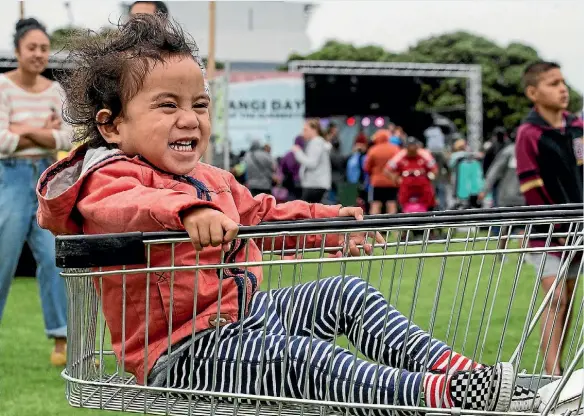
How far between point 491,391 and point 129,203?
1.10 metres

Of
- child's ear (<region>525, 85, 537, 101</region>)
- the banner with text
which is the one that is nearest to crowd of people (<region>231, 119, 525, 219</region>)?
the banner with text

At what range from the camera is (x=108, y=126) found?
3.33 m

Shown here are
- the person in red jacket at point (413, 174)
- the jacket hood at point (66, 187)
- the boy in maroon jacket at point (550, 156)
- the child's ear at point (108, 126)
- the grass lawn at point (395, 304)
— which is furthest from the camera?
the person in red jacket at point (413, 174)

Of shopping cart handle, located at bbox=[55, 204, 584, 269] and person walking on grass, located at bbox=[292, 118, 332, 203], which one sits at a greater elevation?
shopping cart handle, located at bbox=[55, 204, 584, 269]

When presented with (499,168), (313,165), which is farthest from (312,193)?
(499,168)

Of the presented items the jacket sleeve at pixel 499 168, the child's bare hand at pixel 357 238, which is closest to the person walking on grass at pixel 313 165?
the jacket sleeve at pixel 499 168

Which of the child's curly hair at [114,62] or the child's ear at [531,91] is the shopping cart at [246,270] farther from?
the child's ear at [531,91]

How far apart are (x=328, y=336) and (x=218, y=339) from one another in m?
0.47

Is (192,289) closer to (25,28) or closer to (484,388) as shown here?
(484,388)

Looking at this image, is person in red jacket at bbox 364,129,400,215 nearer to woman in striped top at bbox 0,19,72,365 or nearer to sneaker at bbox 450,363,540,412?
woman in striped top at bbox 0,19,72,365

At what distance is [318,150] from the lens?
17.1m

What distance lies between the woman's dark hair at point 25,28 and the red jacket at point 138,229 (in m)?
3.54

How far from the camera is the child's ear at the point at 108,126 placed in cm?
331

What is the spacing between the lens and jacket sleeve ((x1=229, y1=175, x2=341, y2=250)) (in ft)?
12.0
